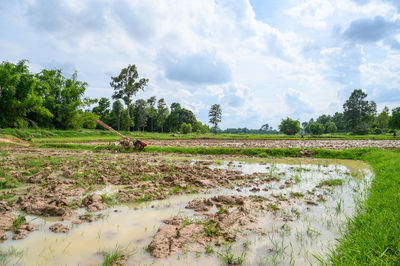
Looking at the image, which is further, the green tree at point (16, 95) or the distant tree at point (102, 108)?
the distant tree at point (102, 108)

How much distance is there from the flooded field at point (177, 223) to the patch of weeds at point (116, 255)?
0.01 m

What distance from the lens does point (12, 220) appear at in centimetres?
363

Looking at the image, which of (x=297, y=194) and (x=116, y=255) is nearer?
(x=116, y=255)

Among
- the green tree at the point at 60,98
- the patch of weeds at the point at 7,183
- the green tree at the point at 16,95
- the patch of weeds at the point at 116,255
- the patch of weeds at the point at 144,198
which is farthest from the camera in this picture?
the green tree at the point at 60,98

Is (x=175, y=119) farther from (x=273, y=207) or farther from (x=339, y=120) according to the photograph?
(x=339, y=120)

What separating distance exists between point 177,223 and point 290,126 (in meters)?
72.1

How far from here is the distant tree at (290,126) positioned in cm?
6794

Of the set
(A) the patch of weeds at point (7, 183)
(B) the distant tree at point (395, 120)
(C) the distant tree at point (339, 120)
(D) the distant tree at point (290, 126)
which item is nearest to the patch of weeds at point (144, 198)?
(A) the patch of weeds at point (7, 183)

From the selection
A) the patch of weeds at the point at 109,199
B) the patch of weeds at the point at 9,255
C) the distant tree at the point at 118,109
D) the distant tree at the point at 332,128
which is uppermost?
the distant tree at the point at 118,109

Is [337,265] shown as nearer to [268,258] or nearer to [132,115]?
[268,258]

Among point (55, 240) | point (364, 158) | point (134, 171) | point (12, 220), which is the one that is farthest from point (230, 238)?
point (364, 158)

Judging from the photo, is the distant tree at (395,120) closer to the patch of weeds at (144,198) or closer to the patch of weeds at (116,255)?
the patch of weeds at (144,198)

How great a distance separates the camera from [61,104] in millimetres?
37312

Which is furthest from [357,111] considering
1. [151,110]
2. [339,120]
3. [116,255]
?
[116,255]
